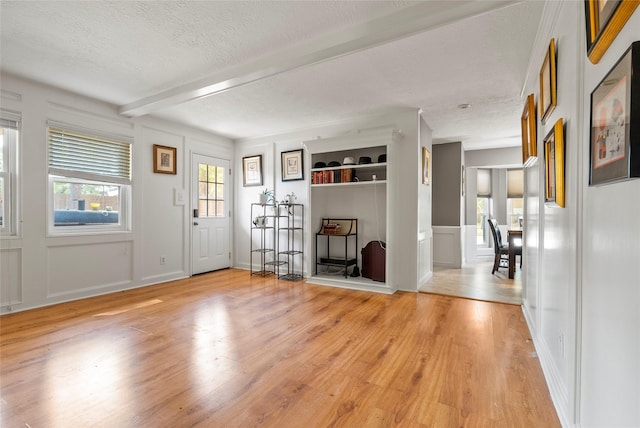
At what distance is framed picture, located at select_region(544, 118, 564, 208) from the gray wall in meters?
4.12

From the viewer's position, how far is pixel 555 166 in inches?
65.8

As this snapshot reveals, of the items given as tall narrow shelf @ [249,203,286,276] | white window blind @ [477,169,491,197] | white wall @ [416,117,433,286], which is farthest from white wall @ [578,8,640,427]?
white window blind @ [477,169,491,197]

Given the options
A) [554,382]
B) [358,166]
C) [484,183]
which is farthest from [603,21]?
[484,183]

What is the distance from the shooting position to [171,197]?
15.8ft

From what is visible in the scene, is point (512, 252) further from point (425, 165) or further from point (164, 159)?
point (164, 159)

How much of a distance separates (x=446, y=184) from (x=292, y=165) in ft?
10.3

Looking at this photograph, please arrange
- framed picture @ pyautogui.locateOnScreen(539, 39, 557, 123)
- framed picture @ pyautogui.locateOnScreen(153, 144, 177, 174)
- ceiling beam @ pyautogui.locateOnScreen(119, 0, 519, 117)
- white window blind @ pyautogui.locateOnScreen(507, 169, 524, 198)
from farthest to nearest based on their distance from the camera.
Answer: white window blind @ pyautogui.locateOnScreen(507, 169, 524, 198) → framed picture @ pyautogui.locateOnScreen(153, 144, 177, 174) → ceiling beam @ pyautogui.locateOnScreen(119, 0, 519, 117) → framed picture @ pyautogui.locateOnScreen(539, 39, 557, 123)

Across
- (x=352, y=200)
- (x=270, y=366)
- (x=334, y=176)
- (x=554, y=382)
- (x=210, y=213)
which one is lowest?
(x=270, y=366)

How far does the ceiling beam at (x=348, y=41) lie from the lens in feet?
6.62

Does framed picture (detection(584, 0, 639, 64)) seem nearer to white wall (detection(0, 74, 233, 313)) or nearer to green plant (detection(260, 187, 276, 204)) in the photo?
green plant (detection(260, 187, 276, 204))

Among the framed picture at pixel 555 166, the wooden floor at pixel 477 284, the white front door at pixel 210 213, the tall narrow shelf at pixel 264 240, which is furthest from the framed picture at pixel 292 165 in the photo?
the framed picture at pixel 555 166

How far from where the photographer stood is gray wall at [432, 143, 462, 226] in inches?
232

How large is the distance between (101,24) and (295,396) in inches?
120

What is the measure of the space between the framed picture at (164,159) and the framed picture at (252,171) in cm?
131
